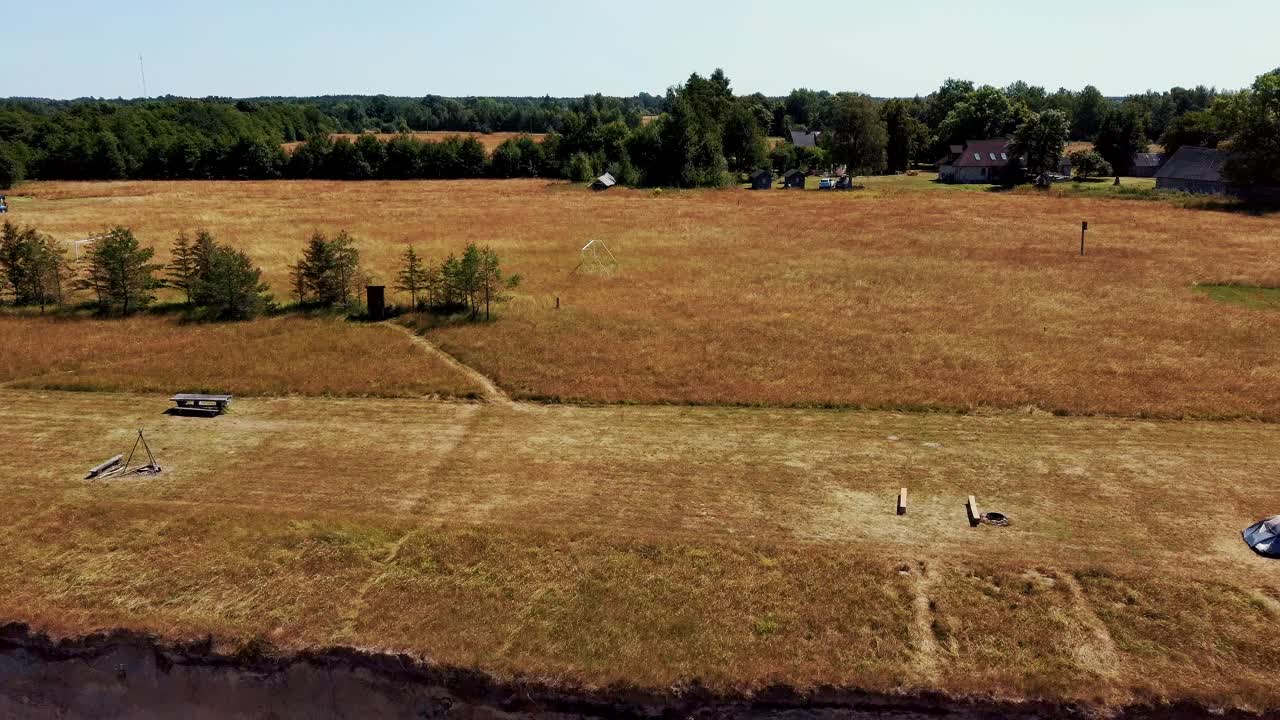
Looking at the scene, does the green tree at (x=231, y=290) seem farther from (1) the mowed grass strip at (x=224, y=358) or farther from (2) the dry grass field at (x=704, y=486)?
(2) the dry grass field at (x=704, y=486)

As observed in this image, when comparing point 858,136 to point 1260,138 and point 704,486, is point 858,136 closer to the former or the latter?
point 1260,138

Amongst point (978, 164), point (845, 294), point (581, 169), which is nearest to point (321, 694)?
point (845, 294)

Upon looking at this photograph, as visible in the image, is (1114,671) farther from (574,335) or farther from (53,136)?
(53,136)

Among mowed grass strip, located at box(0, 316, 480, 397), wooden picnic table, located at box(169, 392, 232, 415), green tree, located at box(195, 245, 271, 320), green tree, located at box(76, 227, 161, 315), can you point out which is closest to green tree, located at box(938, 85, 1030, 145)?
mowed grass strip, located at box(0, 316, 480, 397)

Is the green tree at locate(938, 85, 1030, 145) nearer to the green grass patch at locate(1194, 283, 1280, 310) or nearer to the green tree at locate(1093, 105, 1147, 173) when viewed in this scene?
the green tree at locate(1093, 105, 1147, 173)

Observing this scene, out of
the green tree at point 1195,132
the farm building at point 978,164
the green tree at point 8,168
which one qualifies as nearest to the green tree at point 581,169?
the farm building at point 978,164
